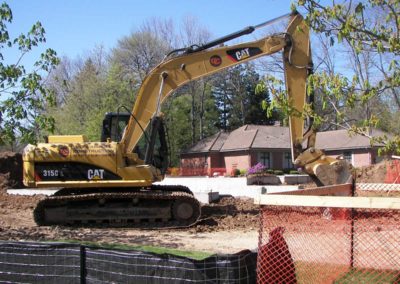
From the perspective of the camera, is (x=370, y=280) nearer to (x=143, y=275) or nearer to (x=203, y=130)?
(x=143, y=275)

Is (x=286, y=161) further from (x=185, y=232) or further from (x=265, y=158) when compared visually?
(x=185, y=232)

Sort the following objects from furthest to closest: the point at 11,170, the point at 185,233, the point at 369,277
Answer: the point at 11,170
the point at 185,233
the point at 369,277

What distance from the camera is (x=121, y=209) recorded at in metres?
12.8

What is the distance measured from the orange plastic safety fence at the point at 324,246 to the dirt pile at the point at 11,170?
76.3ft

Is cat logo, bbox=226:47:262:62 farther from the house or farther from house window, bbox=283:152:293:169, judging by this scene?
house window, bbox=283:152:293:169

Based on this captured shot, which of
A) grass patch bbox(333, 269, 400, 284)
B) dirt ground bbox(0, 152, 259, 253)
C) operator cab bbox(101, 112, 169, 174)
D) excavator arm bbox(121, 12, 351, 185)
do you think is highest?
excavator arm bbox(121, 12, 351, 185)

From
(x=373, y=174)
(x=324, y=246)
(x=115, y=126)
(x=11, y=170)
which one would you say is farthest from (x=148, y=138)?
(x=11, y=170)

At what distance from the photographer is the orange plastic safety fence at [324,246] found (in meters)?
4.62

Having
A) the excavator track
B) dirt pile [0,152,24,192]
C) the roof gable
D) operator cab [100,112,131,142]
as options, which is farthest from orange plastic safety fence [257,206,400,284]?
the roof gable

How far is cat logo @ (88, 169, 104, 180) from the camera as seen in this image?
42.0 feet

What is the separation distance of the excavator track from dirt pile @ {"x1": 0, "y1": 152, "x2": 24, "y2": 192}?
1426 centimetres

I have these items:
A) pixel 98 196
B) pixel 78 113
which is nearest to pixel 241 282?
pixel 98 196

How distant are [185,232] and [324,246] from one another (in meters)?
7.08

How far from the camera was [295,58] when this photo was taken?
13070mm
